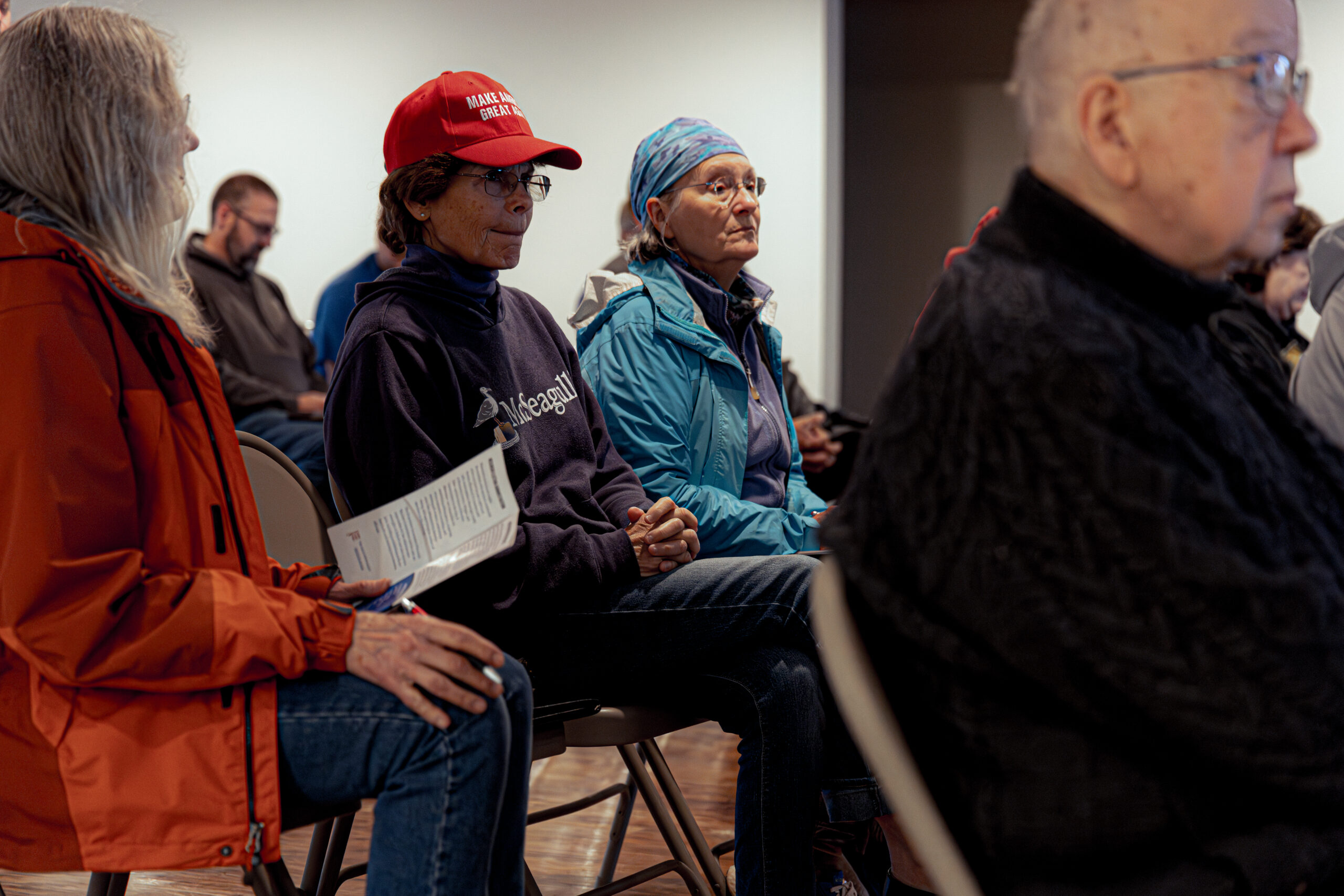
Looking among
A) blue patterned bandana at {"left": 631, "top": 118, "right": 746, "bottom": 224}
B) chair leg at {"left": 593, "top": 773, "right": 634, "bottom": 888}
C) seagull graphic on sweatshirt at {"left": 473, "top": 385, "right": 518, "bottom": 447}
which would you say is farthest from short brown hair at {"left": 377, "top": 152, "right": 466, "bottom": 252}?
chair leg at {"left": 593, "top": 773, "right": 634, "bottom": 888}

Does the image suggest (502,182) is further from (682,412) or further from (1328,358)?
(1328,358)

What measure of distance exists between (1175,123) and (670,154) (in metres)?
1.57

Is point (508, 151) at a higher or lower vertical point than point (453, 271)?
higher

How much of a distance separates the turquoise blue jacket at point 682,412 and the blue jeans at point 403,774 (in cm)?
89

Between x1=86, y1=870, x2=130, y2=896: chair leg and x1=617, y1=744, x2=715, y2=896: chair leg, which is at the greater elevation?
x1=86, y1=870, x2=130, y2=896: chair leg

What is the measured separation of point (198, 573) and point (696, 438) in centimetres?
112

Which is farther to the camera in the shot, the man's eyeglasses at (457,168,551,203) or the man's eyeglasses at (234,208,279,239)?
the man's eyeglasses at (234,208,279,239)

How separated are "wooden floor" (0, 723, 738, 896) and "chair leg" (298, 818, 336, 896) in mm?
265

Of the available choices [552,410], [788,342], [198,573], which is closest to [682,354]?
[552,410]

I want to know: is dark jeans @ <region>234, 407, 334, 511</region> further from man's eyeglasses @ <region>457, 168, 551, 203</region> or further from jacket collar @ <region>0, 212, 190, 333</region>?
jacket collar @ <region>0, 212, 190, 333</region>

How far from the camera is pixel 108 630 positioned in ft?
3.64

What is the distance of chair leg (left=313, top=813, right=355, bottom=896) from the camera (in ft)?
5.63

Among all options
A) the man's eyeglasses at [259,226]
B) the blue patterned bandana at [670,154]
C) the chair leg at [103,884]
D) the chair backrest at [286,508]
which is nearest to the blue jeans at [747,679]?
the chair backrest at [286,508]

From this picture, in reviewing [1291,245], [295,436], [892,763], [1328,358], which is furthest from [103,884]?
[1291,245]
